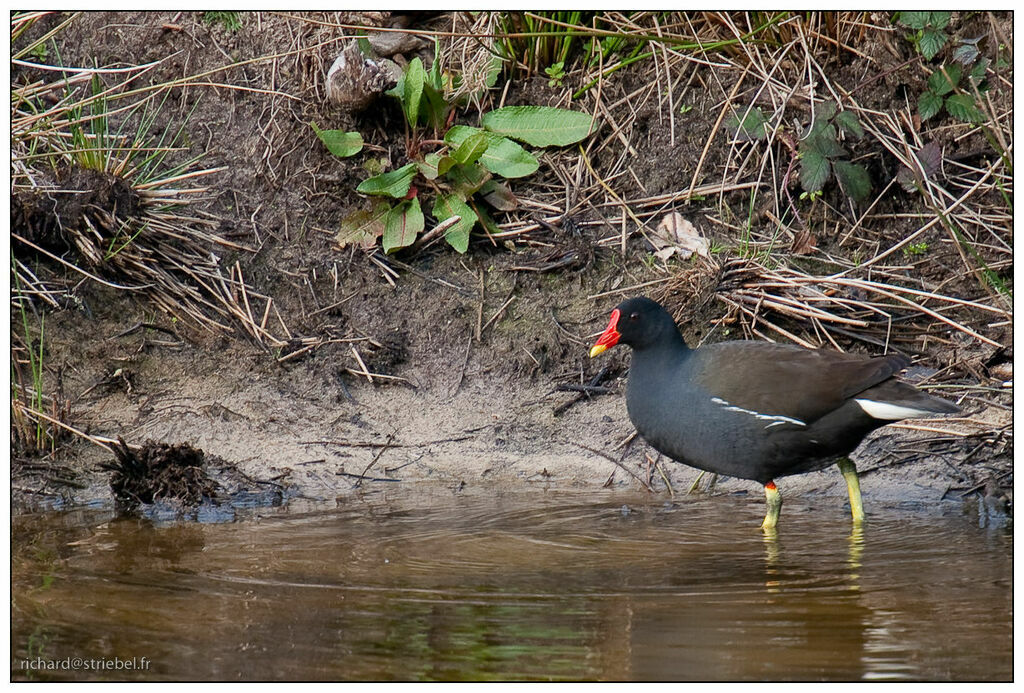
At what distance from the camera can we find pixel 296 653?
126 inches

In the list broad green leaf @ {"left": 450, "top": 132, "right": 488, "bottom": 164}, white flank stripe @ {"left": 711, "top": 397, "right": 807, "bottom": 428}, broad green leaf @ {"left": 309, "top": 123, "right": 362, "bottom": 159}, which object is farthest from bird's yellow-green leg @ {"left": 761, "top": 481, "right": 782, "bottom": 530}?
broad green leaf @ {"left": 309, "top": 123, "right": 362, "bottom": 159}

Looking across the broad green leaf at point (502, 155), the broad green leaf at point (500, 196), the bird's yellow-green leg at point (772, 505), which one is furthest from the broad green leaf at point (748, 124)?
the bird's yellow-green leg at point (772, 505)

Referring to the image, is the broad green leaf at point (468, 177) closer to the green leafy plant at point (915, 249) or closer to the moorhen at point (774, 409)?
the moorhen at point (774, 409)

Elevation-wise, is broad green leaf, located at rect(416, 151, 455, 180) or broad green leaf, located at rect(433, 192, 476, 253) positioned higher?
broad green leaf, located at rect(416, 151, 455, 180)

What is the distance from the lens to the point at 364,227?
601 cm

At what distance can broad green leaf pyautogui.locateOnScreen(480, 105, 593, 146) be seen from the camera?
612 cm

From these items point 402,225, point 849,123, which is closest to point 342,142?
point 402,225

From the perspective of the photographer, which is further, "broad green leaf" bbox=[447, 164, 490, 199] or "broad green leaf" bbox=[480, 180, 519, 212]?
"broad green leaf" bbox=[480, 180, 519, 212]

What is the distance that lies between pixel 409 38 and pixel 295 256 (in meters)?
1.37

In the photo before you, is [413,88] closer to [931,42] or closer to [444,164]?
[444,164]

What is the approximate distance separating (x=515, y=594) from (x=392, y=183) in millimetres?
2845

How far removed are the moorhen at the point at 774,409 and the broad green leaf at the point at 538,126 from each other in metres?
1.84

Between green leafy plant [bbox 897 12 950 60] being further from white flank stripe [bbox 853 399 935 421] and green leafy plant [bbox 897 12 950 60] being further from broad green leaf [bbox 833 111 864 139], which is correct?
white flank stripe [bbox 853 399 935 421]

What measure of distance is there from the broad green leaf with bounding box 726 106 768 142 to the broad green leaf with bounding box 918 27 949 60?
0.85 metres
